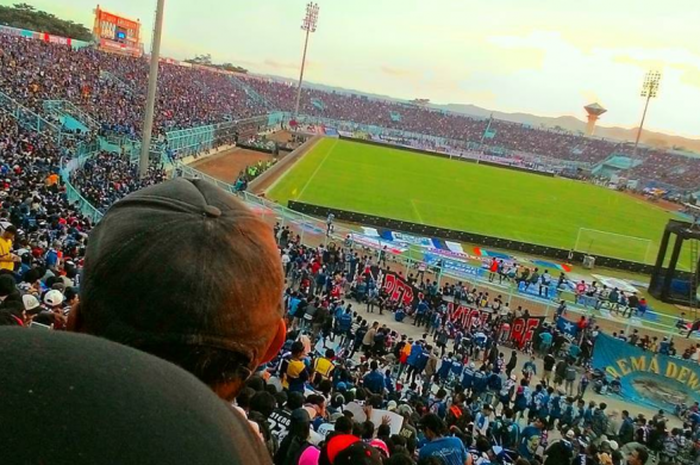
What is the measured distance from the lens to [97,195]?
17812 millimetres

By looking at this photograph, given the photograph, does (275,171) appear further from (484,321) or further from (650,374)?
(650,374)

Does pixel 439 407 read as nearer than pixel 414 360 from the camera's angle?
Yes

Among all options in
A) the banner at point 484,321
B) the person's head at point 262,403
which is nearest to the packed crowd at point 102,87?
the banner at point 484,321

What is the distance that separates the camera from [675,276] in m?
28.2

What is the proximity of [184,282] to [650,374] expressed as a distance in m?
16.9

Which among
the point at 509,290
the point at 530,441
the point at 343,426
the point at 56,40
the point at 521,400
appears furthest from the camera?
the point at 56,40

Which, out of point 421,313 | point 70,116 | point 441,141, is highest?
point 441,141

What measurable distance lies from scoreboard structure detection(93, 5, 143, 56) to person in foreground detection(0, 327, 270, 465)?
68.6 metres

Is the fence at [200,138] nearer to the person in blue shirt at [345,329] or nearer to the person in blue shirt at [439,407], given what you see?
the person in blue shirt at [345,329]

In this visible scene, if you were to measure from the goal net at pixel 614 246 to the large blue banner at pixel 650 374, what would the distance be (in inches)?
721

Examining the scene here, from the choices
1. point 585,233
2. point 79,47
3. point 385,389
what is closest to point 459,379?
point 385,389

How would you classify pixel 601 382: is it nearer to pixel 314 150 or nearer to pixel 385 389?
pixel 385 389

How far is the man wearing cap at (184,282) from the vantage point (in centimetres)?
116

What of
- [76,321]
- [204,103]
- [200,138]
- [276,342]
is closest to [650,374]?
[276,342]
